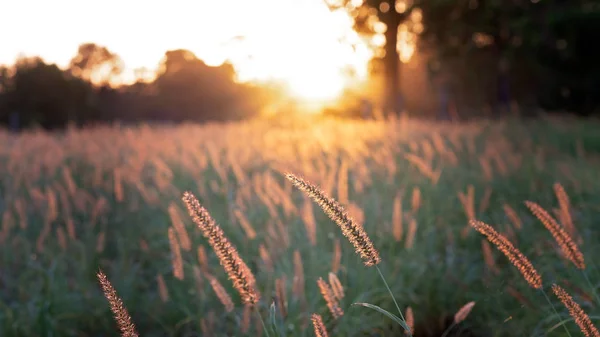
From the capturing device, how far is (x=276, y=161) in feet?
22.0

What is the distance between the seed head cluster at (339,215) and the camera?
119 centimetres

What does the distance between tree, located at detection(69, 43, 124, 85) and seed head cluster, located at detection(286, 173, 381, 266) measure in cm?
4018

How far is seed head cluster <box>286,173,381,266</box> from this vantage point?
3.91 feet

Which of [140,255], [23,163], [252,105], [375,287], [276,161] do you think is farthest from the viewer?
[252,105]

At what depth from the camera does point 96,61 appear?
42.5 meters

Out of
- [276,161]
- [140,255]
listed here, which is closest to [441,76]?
[276,161]

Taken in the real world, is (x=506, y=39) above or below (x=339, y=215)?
above

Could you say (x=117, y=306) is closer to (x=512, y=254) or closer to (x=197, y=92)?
(x=512, y=254)

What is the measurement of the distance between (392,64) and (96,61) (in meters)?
30.8

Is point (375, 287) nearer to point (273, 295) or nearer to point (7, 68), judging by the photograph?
point (273, 295)

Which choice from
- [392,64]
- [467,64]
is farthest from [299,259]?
[467,64]

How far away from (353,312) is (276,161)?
13.4 ft

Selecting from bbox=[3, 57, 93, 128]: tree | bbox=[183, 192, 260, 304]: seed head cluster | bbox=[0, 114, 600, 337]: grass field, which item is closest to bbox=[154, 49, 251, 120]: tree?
bbox=[3, 57, 93, 128]: tree

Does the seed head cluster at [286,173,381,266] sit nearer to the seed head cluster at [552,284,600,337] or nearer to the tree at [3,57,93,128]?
the seed head cluster at [552,284,600,337]
